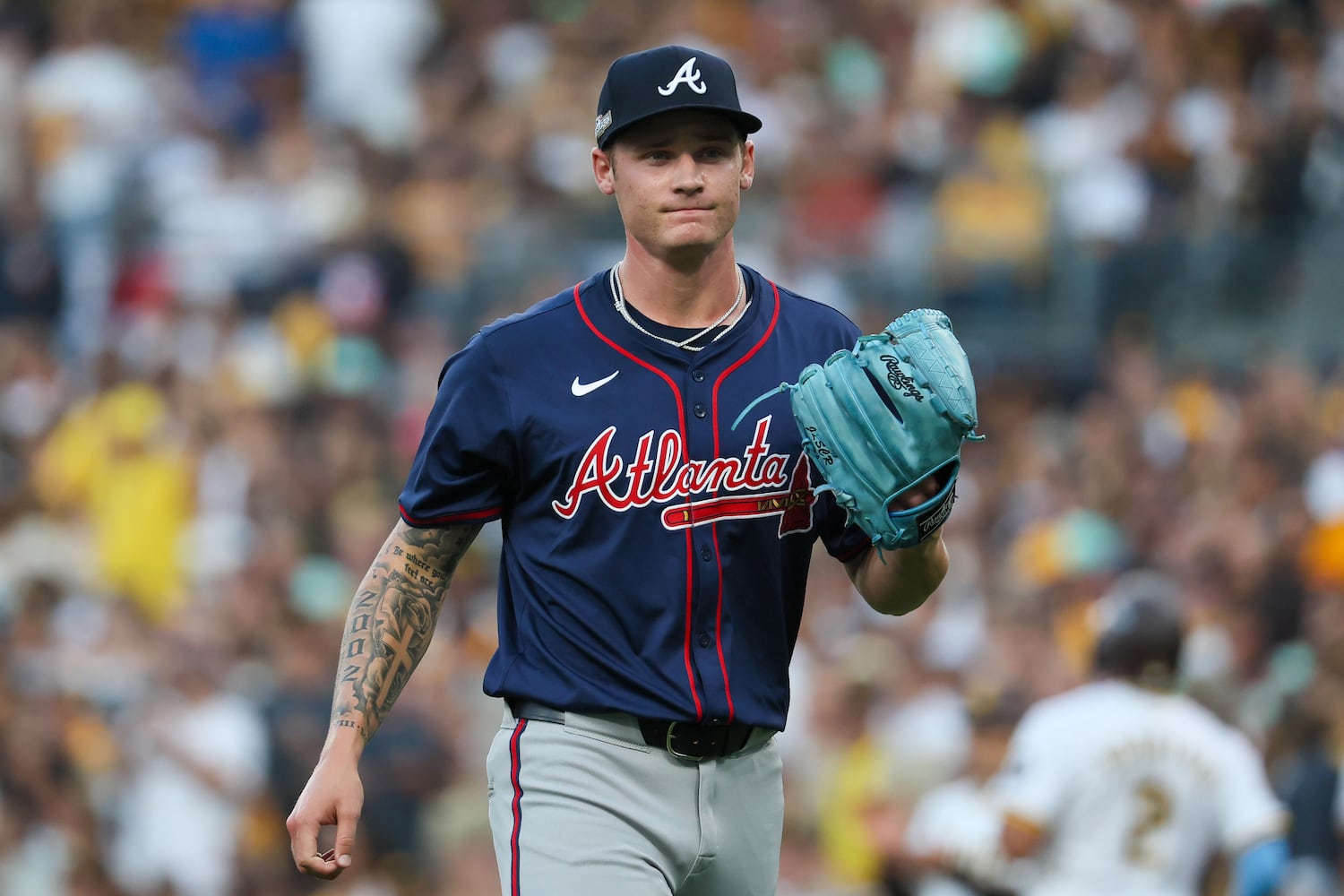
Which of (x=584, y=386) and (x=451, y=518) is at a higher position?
(x=584, y=386)

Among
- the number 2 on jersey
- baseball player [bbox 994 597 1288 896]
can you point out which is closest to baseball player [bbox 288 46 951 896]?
baseball player [bbox 994 597 1288 896]

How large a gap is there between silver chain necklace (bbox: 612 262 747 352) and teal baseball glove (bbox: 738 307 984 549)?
0.29 meters

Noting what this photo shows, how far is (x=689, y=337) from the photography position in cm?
369

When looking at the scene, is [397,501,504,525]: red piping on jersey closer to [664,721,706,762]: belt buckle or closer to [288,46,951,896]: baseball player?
[288,46,951,896]: baseball player

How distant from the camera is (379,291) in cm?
1159

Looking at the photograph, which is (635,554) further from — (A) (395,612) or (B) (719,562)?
(A) (395,612)

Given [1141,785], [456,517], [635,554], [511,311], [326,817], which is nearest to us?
[326,817]

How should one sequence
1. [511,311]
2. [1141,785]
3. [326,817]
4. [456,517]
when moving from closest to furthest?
[326,817] < [456,517] < [1141,785] < [511,311]

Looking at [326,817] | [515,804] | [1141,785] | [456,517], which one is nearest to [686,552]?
[456,517]

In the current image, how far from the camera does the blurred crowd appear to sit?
7910mm

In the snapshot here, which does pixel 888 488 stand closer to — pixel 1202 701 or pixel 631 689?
pixel 631 689

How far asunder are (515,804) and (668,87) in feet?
4.30

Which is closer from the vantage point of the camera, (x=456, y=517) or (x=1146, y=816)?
(x=456, y=517)

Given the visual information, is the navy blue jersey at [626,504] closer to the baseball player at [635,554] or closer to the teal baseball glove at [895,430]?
the baseball player at [635,554]
